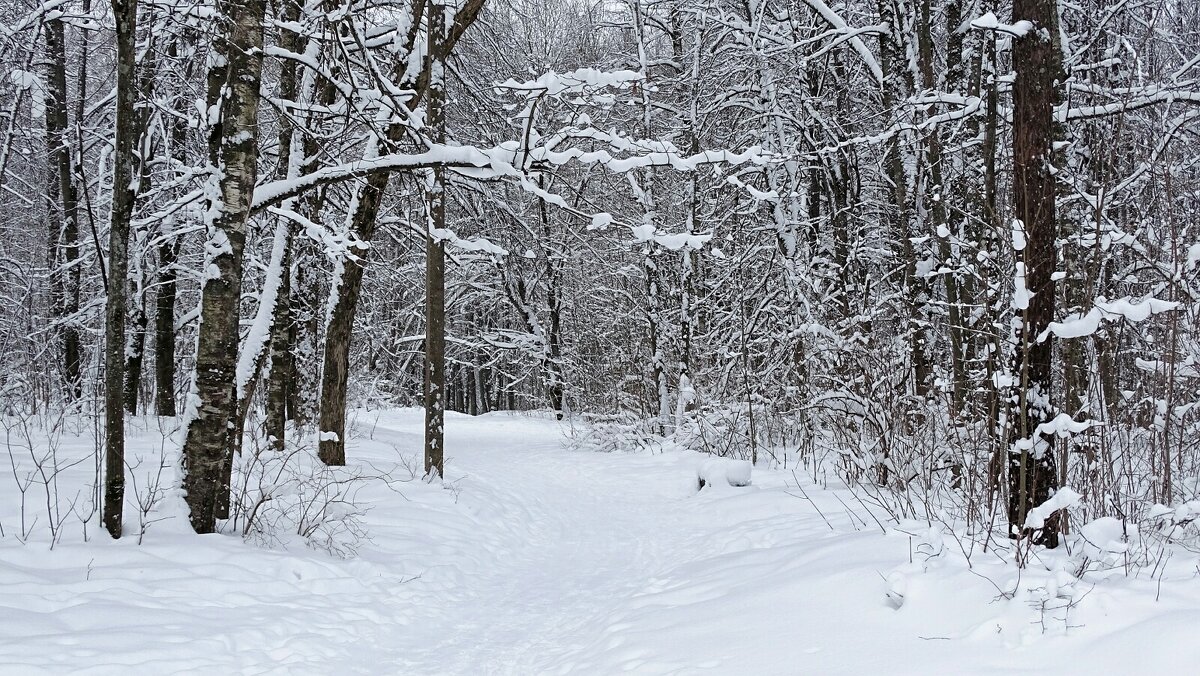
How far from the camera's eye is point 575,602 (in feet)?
17.7

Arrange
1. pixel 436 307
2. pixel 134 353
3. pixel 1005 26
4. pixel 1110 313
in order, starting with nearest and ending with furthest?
pixel 1110 313 → pixel 1005 26 → pixel 436 307 → pixel 134 353

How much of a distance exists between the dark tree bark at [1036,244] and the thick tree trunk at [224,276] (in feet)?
16.4

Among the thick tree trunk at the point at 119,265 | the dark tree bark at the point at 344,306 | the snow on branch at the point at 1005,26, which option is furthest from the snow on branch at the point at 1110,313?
the dark tree bark at the point at 344,306

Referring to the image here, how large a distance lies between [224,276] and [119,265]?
682mm

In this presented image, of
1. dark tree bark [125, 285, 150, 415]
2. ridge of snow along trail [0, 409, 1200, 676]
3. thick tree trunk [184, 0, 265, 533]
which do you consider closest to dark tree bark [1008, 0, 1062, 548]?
ridge of snow along trail [0, 409, 1200, 676]

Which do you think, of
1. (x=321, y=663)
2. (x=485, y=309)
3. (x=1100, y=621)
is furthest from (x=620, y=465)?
(x=485, y=309)

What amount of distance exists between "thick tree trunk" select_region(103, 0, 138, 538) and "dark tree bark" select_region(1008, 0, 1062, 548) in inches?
212

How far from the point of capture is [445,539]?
22.0 ft

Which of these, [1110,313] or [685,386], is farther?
[685,386]

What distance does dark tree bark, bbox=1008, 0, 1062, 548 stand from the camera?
162 inches

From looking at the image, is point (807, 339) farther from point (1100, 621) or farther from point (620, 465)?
point (1100, 621)

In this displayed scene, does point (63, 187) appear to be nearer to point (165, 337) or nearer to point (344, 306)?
point (165, 337)

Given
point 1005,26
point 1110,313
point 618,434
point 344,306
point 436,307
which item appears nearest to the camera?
point 1110,313

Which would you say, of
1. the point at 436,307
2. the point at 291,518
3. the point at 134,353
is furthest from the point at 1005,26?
the point at 134,353
